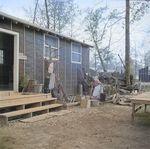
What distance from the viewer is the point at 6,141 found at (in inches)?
112

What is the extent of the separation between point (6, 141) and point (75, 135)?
1.26m

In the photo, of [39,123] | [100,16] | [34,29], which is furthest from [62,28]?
[39,123]

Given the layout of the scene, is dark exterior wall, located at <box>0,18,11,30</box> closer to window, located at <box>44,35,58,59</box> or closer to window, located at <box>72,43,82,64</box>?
window, located at <box>44,35,58,59</box>

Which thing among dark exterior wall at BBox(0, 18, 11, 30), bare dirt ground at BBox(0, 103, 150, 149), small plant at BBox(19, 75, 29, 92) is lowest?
bare dirt ground at BBox(0, 103, 150, 149)

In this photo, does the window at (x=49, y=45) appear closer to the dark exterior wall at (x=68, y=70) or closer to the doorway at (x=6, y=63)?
the dark exterior wall at (x=68, y=70)

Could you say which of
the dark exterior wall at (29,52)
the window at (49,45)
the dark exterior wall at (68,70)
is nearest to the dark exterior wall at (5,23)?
the dark exterior wall at (29,52)

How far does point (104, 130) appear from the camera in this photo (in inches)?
139

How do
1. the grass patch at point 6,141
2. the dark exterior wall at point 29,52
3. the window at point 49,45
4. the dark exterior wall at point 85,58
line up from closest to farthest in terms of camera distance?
the grass patch at point 6,141 → the dark exterior wall at point 29,52 → the window at point 49,45 → the dark exterior wall at point 85,58

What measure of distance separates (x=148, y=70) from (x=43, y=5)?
1526 cm

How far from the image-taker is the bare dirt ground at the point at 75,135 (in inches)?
104

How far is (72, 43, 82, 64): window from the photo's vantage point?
30.2 ft

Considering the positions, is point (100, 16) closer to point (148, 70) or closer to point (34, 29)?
point (148, 70)

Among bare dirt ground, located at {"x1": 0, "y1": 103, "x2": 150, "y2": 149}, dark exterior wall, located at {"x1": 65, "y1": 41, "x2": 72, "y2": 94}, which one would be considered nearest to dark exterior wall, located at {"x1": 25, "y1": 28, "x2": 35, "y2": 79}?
dark exterior wall, located at {"x1": 65, "y1": 41, "x2": 72, "y2": 94}

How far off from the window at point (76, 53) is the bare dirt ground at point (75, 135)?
5.48 metres
